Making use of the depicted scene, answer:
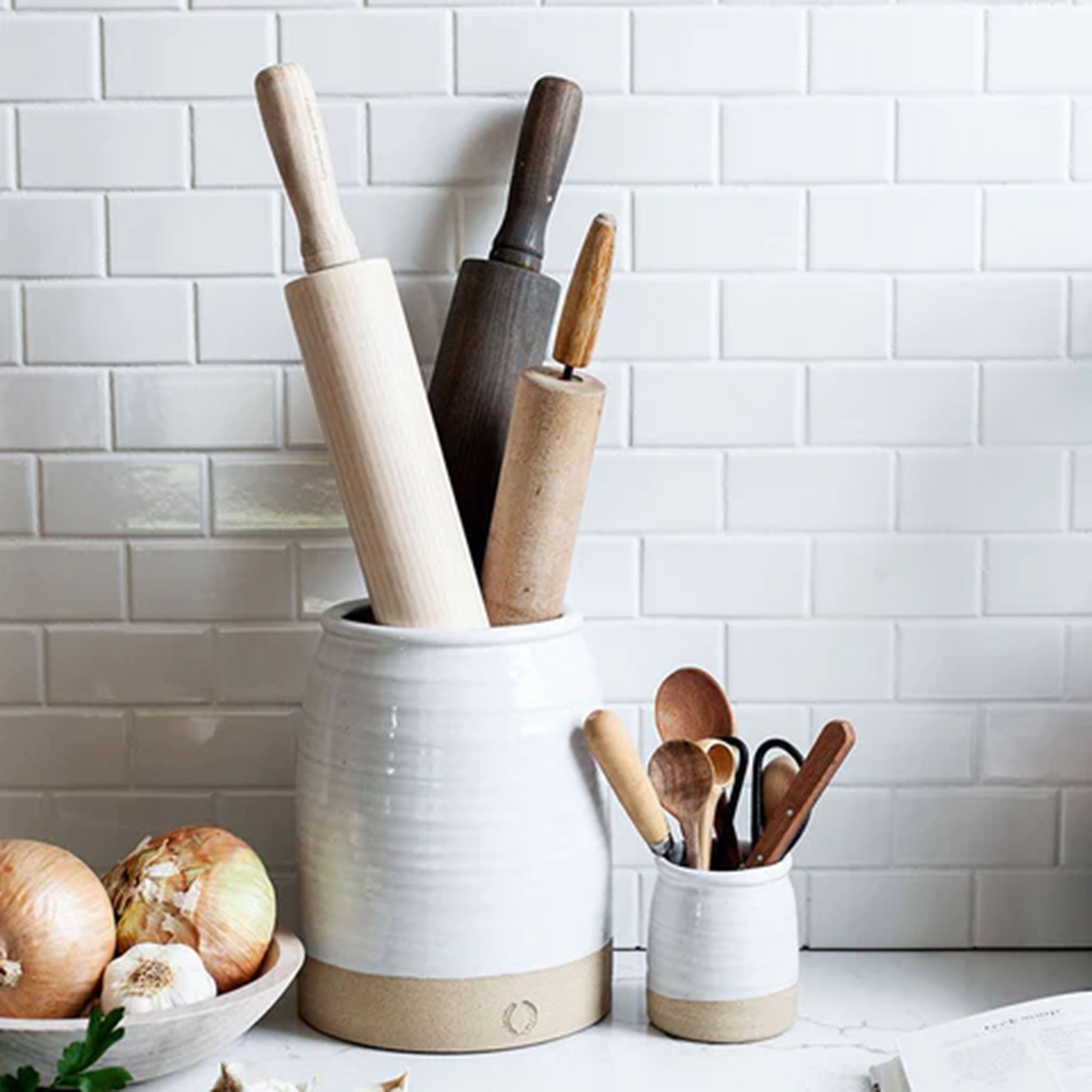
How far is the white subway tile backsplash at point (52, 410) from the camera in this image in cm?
131

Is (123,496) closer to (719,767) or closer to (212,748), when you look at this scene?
(212,748)

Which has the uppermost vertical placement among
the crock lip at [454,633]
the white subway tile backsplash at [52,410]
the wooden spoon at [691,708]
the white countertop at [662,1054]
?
the white subway tile backsplash at [52,410]

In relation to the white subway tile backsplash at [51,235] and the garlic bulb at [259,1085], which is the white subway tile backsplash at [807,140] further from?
the garlic bulb at [259,1085]

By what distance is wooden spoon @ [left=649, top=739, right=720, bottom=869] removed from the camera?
1.13 m

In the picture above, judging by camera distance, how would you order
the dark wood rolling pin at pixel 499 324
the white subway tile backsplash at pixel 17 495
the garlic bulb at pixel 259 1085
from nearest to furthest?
the garlic bulb at pixel 259 1085 → the dark wood rolling pin at pixel 499 324 → the white subway tile backsplash at pixel 17 495

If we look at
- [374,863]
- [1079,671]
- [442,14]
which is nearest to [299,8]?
[442,14]

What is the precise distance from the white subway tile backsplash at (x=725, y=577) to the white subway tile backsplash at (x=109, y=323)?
0.41 m

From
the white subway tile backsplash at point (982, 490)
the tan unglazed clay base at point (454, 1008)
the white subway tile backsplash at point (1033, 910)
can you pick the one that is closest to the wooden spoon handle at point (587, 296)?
the white subway tile backsplash at point (982, 490)

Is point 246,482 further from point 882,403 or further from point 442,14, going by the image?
point 882,403

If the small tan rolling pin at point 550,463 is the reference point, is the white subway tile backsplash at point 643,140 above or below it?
above

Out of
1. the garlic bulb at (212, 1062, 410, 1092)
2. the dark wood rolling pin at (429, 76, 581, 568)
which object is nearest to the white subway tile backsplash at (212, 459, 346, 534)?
the dark wood rolling pin at (429, 76, 581, 568)

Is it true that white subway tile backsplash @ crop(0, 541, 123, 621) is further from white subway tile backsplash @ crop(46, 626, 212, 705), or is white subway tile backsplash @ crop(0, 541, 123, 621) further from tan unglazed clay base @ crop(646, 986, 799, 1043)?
tan unglazed clay base @ crop(646, 986, 799, 1043)

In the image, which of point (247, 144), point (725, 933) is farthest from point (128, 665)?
point (725, 933)

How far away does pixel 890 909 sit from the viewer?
1363mm
